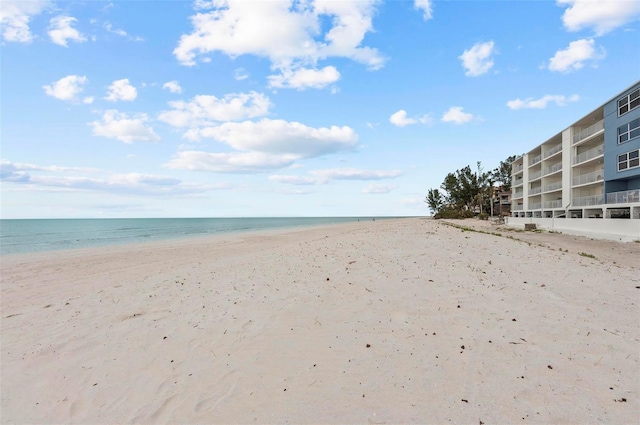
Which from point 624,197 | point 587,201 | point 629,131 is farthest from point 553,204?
point 629,131

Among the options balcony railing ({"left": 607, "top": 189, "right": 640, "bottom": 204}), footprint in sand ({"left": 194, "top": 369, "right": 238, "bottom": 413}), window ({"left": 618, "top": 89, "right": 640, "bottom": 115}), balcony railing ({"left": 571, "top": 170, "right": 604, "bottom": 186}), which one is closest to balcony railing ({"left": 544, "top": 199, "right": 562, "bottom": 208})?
balcony railing ({"left": 571, "top": 170, "right": 604, "bottom": 186})

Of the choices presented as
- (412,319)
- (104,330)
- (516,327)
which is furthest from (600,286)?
(104,330)

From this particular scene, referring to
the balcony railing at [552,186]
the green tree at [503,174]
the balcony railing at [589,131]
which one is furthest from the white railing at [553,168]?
the green tree at [503,174]

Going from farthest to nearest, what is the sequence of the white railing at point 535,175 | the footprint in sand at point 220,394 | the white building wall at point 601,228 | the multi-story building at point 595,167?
the white railing at point 535,175, the multi-story building at point 595,167, the white building wall at point 601,228, the footprint in sand at point 220,394

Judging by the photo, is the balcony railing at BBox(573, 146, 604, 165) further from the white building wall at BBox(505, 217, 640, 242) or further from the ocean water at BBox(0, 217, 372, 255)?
the ocean water at BBox(0, 217, 372, 255)

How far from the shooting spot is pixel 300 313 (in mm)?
5992

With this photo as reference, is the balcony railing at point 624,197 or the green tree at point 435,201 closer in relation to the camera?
the balcony railing at point 624,197

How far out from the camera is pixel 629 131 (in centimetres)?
2669

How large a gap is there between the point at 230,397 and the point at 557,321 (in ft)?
16.7

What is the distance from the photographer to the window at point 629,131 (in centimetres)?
2582

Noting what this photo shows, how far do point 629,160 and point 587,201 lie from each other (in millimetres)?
6327

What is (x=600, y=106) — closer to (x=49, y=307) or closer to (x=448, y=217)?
(x=49, y=307)

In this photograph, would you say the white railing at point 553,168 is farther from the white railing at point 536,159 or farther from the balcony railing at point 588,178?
the balcony railing at point 588,178

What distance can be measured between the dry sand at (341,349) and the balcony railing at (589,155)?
3056cm
